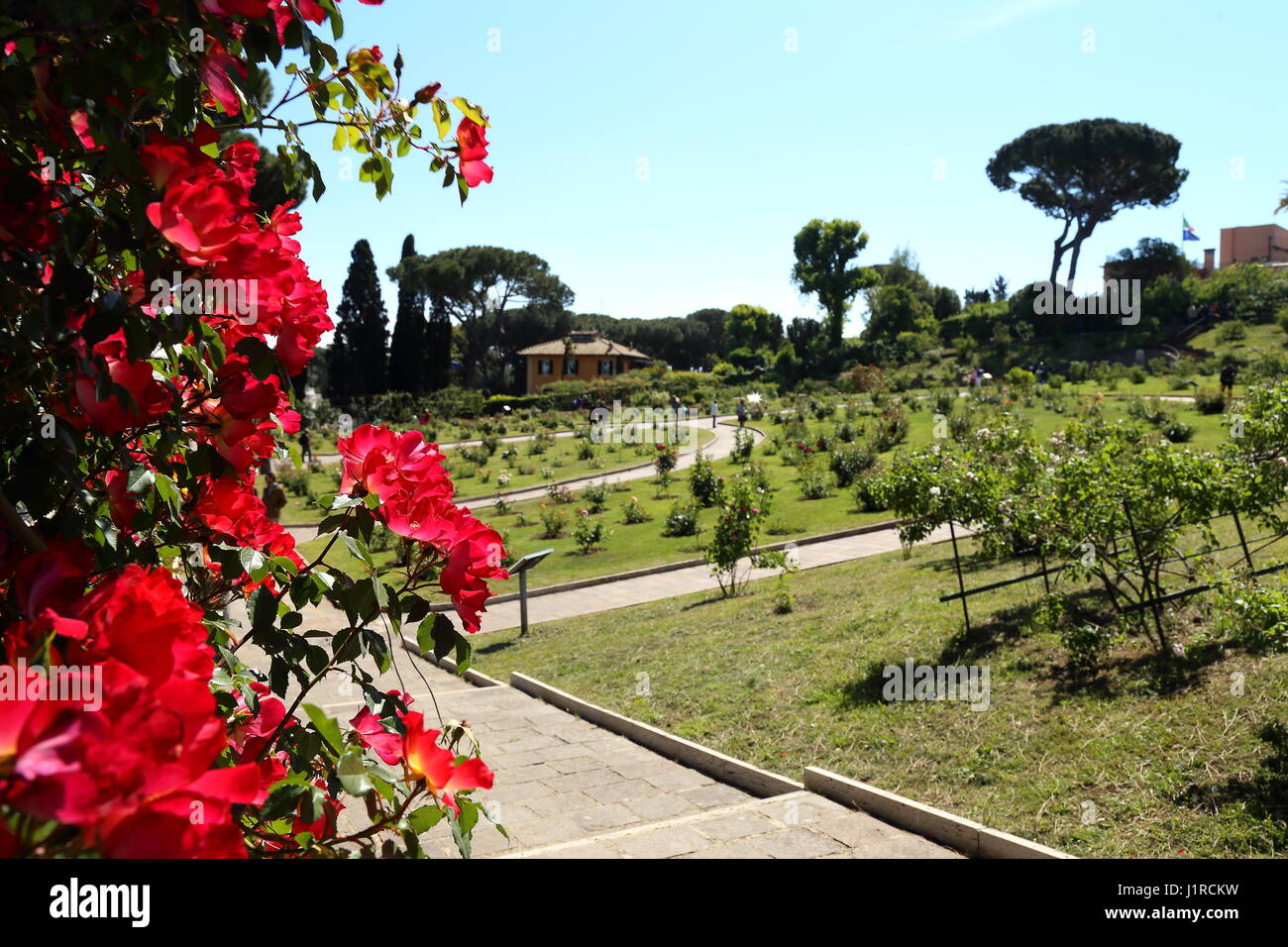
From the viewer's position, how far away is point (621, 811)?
4859 mm

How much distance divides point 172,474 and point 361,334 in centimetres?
4360

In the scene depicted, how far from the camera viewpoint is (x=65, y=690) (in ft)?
2.49

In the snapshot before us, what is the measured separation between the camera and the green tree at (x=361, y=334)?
42.9m

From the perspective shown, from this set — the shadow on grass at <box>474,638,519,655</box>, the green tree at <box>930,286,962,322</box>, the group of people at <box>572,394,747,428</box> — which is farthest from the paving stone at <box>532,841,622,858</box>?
the green tree at <box>930,286,962,322</box>

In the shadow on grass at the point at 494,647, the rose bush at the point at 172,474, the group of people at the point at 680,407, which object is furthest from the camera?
the group of people at the point at 680,407

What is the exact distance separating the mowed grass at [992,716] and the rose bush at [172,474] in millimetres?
3578

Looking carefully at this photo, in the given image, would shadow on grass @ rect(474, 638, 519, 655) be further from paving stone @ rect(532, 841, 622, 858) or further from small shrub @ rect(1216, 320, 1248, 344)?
small shrub @ rect(1216, 320, 1248, 344)

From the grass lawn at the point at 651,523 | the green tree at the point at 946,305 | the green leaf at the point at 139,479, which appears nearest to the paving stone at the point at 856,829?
the green leaf at the point at 139,479

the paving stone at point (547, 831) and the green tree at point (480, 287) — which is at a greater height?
the green tree at point (480, 287)

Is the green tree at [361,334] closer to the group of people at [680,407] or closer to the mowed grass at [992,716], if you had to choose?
the group of people at [680,407]

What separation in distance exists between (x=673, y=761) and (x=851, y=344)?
46.4 m

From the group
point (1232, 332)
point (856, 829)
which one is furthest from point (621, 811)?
point (1232, 332)

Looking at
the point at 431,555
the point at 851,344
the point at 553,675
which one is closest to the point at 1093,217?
the point at 851,344

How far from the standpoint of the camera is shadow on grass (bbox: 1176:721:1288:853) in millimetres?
3857
